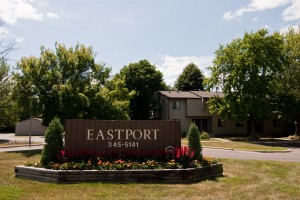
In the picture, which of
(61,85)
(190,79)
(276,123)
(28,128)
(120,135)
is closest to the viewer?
(120,135)

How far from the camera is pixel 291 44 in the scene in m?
42.5

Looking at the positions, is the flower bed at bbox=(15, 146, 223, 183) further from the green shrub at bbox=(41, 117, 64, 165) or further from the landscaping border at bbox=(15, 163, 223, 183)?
the green shrub at bbox=(41, 117, 64, 165)

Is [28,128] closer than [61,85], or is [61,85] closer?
[61,85]

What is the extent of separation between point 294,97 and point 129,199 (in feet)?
123

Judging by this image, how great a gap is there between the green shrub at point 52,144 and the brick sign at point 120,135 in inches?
23.9

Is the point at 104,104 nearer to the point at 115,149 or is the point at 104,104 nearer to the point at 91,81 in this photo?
the point at 91,81

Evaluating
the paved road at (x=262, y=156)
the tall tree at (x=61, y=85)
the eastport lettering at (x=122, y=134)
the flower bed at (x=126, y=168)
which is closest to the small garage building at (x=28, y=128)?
the tall tree at (x=61, y=85)

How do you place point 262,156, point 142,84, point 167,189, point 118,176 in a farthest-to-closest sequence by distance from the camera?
point 142,84
point 262,156
point 118,176
point 167,189

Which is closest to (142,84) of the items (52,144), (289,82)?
(289,82)

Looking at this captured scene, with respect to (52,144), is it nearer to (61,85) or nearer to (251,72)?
(61,85)

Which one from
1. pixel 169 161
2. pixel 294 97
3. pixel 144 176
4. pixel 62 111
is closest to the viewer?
pixel 144 176

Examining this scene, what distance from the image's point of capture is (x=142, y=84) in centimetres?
5956

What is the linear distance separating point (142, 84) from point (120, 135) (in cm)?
4546

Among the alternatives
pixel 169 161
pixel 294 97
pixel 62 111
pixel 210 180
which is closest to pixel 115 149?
pixel 169 161
